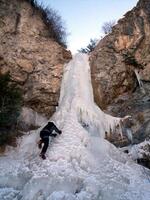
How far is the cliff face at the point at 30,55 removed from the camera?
52.7 feet

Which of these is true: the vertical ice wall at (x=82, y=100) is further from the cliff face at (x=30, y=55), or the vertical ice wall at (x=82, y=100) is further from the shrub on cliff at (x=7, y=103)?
the shrub on cliff at (x=7, y=103)

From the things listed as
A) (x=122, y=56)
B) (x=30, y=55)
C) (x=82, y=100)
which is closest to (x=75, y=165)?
(x=82, y=100)

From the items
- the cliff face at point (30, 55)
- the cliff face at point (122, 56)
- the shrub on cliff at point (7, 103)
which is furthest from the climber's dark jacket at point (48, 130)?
the cliff face at point (122, 56)

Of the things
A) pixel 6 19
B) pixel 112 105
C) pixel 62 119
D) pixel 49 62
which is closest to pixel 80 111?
pixel 62 119

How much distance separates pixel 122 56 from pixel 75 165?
8.10m

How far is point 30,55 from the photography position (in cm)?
1666

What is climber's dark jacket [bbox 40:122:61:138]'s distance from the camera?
39.3 feet

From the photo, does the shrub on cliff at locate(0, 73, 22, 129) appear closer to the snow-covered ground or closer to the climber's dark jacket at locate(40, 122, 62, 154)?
the snow-covered ground

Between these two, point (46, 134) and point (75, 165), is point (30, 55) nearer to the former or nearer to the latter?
point (46, 134)

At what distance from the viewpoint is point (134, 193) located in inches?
394

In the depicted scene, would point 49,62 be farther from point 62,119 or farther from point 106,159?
point 106,159

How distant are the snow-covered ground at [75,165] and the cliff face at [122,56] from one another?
57.2 inches

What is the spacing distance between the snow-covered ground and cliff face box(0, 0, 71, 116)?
134 cm

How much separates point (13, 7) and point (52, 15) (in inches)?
110
